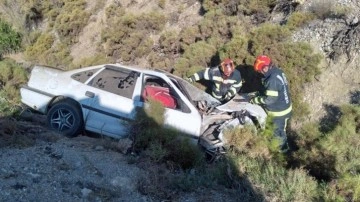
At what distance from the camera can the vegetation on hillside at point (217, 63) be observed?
6.47 m

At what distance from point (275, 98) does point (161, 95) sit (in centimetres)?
216

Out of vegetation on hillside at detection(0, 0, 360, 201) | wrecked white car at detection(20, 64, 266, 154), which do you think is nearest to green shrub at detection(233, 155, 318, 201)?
vegetation on hillside at detection(0, 0, 360, 201)

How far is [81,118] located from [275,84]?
139 inches

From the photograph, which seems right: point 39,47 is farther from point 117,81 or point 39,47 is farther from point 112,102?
point 112,102

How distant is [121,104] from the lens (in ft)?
27.1

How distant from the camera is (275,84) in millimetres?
9117

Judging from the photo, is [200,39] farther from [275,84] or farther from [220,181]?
[220,181]

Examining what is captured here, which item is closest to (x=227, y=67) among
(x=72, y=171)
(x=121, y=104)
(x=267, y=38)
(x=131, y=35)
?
(x=267, y=38)

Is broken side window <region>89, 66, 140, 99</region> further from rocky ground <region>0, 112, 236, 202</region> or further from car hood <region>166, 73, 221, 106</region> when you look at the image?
rocky ground <region>0, 112, 236, 202</region>

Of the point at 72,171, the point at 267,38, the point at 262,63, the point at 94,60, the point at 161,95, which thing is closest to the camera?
the point at 72,171

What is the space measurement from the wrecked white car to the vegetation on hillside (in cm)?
45

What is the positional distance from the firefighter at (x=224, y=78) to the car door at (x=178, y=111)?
5.66ft

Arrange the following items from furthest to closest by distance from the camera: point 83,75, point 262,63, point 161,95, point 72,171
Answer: point 262,63, point 83,75, point 161,95, point 72,171

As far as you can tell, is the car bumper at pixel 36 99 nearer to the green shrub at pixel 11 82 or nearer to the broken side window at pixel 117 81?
the green shrub at pixel 11 82
